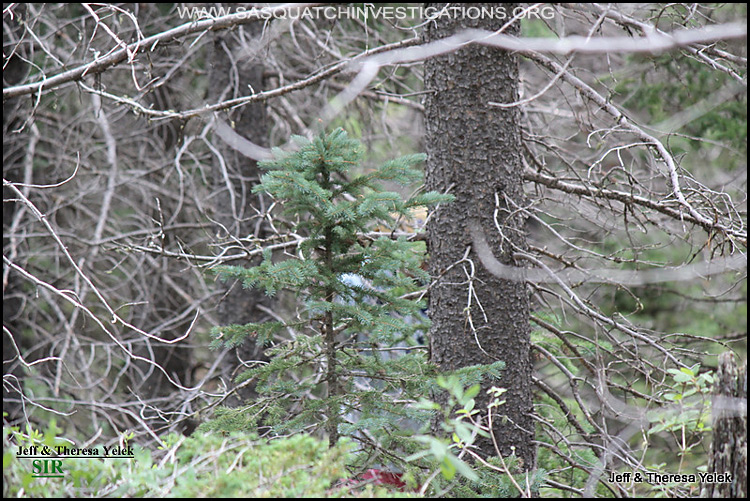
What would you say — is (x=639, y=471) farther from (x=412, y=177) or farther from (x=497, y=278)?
(x=412, y=177)

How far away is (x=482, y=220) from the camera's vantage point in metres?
4.16

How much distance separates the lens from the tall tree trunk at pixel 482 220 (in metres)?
4.14

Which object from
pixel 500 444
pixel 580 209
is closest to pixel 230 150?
pixel 580 209

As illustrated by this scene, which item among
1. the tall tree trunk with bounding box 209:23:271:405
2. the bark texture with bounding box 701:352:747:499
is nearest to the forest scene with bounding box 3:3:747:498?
the bark texture with bounding box 701:352:747:499

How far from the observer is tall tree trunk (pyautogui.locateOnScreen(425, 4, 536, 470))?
4137mm

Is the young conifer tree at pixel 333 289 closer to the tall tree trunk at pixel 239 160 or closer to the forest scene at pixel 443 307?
the forest scene at pixel 443 307

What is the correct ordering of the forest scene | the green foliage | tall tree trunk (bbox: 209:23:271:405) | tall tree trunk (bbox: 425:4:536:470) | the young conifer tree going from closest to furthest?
the green foliage → the forest scene → the young conifer tree → tall tree trunk (bbox: 425:4:536:470) → tall tree trunk (bbox: 209:23:271:405)

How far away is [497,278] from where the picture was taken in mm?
4148

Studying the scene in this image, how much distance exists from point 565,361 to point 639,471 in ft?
3.86

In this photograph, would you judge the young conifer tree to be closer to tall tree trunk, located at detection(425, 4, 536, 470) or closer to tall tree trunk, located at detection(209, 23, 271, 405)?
tall tree trunk, located at detection(425, 4, 536, 470)

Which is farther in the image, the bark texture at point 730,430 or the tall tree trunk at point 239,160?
the tall tree trunk at point 239,160

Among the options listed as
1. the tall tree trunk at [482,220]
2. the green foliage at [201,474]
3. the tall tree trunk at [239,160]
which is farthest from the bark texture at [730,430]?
the tall tree trunk at [239,160]

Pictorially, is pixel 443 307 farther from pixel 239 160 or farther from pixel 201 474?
pixel 239 160

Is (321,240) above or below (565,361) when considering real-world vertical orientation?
above
